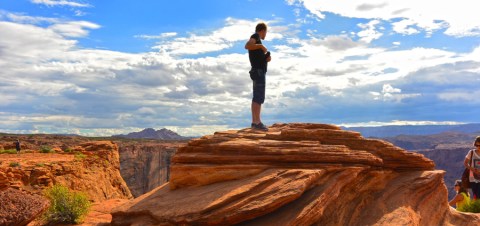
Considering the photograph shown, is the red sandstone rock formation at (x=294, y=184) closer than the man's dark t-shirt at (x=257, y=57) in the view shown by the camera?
Yes

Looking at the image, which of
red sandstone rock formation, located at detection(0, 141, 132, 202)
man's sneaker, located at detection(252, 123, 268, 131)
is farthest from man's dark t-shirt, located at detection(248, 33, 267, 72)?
red sandstone rock formation, located at detection(0, 141, 132, 202)

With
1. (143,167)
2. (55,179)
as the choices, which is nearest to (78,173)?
(55,179)

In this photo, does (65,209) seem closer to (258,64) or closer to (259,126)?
(259,126)

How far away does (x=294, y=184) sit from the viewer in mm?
9281

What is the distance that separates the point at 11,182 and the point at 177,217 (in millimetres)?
11153

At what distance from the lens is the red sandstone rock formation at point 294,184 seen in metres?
9.08

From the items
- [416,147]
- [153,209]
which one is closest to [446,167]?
[416,147]

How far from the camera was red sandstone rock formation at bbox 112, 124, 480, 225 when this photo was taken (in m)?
9.08

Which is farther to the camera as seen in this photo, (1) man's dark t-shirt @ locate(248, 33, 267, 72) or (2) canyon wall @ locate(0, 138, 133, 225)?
(1) man's dark t-shirt @ locate(248, 33, 267, 72)

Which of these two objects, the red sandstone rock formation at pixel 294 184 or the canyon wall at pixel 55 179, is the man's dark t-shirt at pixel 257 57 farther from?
the canyon wall at pixel 55 179

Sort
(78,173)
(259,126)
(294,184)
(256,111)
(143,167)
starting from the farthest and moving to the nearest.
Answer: (143,167) < (78,173) < (259,126) < (256,111) < (294,184)

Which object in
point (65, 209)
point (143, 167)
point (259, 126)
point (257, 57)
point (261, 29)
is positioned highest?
point (261, 29)

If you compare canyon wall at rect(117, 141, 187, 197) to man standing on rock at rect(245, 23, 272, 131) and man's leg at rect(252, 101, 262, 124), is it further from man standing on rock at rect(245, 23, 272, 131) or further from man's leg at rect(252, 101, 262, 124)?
man standing on rock at rect(245, 23, 272, 131)

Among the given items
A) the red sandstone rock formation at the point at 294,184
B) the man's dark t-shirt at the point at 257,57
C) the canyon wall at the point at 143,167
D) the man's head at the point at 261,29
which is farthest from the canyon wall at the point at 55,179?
the canyon wall at the point at 143,167
